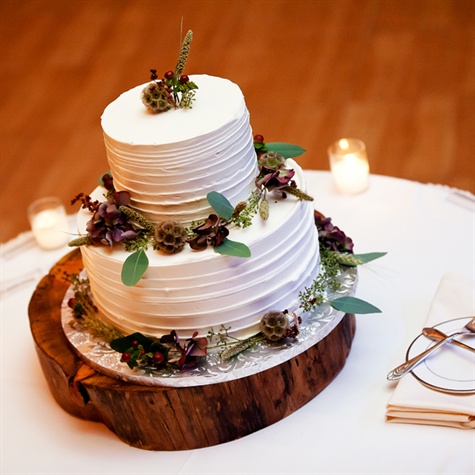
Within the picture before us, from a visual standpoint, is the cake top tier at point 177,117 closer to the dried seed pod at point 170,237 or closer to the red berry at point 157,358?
the dried seed pod at point 170,237

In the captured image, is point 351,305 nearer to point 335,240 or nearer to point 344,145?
point 335,240

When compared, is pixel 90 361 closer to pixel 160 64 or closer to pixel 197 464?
pixel 197 464

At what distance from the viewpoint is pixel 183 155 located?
252 cm

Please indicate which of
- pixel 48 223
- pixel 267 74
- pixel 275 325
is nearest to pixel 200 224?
pixel 275 325

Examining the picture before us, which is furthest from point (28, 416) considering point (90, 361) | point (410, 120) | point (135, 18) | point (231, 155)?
point (135, 18)

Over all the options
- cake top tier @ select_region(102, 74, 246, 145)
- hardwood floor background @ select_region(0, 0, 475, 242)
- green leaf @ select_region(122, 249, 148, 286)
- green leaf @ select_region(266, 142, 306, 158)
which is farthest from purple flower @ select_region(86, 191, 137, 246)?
hardwood floor background @ select_region(0, 0, 475, 242)

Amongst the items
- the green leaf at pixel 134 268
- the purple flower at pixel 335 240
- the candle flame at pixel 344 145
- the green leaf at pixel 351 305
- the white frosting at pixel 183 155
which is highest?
the white frosting at pixel 183 155

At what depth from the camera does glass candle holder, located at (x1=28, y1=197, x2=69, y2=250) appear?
3895mm

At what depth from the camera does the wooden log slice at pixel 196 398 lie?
2.64 m

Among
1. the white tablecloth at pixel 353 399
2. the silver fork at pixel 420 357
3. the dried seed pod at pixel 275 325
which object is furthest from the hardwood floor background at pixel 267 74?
the dried seed pod at pixel 275 325

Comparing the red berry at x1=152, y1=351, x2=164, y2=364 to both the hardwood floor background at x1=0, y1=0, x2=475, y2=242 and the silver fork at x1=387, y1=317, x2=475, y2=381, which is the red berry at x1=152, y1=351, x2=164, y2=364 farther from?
the hardwood floor background at x1=0, y1=0, x2=475, y2=242

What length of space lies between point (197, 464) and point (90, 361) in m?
0.47

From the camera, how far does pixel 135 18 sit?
6.93m

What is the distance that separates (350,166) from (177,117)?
1.31 metres
